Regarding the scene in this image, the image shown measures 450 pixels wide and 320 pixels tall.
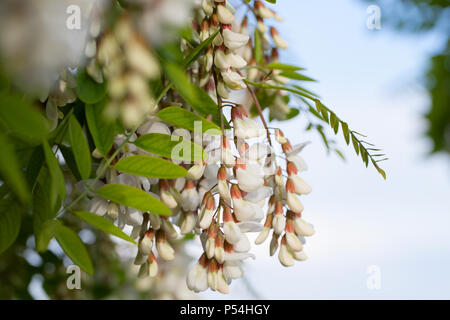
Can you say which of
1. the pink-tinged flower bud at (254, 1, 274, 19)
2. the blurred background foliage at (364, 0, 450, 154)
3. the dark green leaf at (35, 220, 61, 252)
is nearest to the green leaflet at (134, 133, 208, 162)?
the dark green leaf at (35, 220, 61, 252)

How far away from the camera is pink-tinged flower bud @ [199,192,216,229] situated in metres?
0.56

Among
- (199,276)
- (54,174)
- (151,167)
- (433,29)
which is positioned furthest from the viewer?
(433,29)

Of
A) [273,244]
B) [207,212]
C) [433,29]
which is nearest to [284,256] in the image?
[273,244]

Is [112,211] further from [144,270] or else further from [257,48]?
[257,48]

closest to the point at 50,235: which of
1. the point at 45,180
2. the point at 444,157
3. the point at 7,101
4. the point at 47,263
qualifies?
the point at 45,180

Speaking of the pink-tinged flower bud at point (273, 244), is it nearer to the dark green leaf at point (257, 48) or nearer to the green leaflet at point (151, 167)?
the green leaflet at point (151, 167)

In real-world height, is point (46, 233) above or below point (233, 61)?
below

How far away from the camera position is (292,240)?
0.61 meters

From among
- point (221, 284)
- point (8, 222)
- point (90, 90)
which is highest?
point (90, 90)

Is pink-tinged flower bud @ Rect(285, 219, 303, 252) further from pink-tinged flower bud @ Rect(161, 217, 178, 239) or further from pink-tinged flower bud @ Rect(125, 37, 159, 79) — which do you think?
pink-tinged flower bud @ Rect(125, 37, 159, 79)

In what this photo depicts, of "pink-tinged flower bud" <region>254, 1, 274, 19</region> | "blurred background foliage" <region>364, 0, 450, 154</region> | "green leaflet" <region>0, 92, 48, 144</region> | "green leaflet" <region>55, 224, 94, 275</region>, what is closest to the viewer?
"green leaflet" <region>0, 92, 48, 144</region>

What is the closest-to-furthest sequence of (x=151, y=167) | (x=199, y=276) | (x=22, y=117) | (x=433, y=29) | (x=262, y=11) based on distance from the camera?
1. (x=22, y=117)
2. (x=151, y=167)
3. (x=199, y=276)
4. (x=262, y=11)
5. (x=433, y=29)

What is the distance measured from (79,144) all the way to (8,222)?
0.11 metres

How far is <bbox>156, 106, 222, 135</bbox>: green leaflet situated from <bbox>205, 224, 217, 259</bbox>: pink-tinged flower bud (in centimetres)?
12
